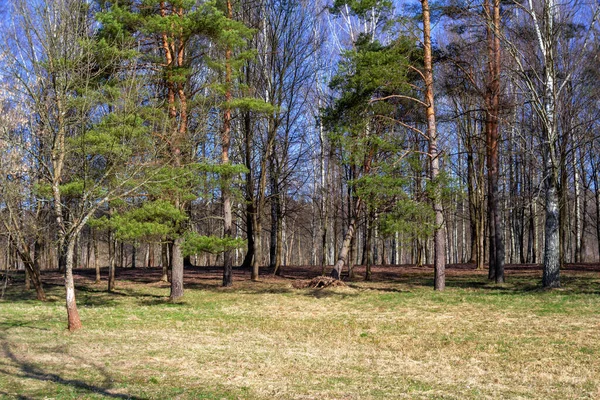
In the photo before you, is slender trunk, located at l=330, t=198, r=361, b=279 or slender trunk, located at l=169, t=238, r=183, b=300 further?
slender trunk, located at l=330, t=198, r=361, b=279

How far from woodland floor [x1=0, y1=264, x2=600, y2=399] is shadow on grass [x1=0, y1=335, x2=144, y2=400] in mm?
27

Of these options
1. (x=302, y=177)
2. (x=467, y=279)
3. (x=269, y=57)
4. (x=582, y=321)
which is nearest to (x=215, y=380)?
(x=582, y=321)

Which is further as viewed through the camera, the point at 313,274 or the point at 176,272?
the point at 313,274

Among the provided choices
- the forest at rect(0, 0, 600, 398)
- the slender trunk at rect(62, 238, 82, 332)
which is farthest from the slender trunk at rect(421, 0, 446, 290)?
the slender trunk at rect(62, 238, 82, 332)

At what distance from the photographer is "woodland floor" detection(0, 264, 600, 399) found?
743 cm

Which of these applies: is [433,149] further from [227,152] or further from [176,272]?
[176,272]

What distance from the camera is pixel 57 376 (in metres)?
8.03

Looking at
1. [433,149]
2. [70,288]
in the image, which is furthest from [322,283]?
[70,288]

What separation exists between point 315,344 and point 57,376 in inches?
189

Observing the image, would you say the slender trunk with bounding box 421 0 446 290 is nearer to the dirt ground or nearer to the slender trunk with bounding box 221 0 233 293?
the dirt ground

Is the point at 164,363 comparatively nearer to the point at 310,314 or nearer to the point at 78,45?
the point at 310,314

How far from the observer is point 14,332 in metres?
11.5

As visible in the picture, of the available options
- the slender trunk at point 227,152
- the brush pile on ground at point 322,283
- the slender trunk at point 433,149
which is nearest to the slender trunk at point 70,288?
the slender trunk at point 227,152

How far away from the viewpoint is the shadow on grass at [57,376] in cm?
711
